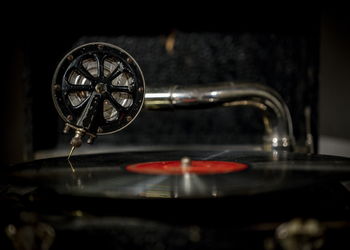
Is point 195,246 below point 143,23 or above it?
below

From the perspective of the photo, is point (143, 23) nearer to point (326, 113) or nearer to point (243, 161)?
point (243, 161)

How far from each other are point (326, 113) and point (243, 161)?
1585mm

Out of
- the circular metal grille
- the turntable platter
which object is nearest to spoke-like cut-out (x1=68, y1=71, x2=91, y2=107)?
the circular metal grille

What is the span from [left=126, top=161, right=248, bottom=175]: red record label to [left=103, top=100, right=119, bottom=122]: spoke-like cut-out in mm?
137

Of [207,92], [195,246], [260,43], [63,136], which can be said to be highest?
[260,43]

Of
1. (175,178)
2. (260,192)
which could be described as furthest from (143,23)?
(260,192)

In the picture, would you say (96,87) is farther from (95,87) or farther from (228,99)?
(228,99)

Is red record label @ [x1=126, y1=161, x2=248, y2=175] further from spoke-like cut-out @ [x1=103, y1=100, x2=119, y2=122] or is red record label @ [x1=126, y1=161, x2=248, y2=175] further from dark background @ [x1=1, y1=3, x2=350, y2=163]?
dark background @ [x1=1, y1=3, x2=350, y2=163]

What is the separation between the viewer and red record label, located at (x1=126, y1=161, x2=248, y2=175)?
0.80 m

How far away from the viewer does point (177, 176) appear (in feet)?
2.43

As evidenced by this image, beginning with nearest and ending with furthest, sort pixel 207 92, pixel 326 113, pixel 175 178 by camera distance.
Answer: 1. pixel 175 178
2. pixel 207 92
3. pixel 326 113

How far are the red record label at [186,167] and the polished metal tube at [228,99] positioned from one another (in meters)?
0.19

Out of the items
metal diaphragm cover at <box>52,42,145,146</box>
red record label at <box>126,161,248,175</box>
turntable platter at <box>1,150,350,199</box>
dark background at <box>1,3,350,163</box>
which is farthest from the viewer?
dark background at <box>1,3,350,163</box>

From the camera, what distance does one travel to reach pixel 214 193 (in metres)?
0.59
